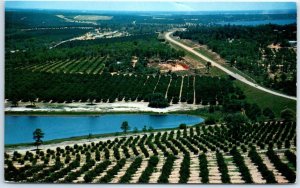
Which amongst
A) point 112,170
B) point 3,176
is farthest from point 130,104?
point 3,176

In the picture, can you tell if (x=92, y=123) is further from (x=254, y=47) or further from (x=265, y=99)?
(x=254, y=47)

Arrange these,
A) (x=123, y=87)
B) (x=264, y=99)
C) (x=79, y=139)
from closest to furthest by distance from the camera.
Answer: (x=264, y=99), (x=79, y=139), (x=123, y=87)

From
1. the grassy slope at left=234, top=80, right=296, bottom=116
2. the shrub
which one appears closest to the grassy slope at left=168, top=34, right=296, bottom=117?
the grassy slope at left=234, top=80, right=296, bottom=116

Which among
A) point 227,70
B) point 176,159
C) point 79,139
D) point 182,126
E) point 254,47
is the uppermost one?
point 254,47

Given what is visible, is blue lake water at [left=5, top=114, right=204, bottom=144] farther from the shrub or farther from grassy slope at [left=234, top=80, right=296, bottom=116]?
grassy slope at [left=234, top=80, right=296, bottom=116]

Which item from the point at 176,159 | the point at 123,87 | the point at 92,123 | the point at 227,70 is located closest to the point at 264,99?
the point at 227,70

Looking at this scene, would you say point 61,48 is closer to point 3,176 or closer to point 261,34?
point 3,176

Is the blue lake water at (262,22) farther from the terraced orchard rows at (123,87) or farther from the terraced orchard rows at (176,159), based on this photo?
the terraced orchard rows at (176,159)
